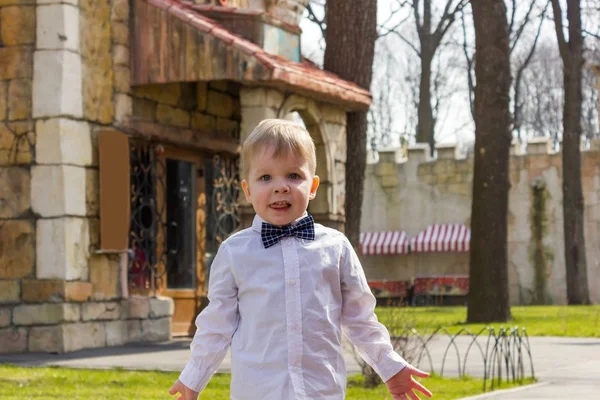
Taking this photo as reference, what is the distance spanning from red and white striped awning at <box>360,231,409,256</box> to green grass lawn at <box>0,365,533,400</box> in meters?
23.0

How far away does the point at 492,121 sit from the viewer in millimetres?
20406

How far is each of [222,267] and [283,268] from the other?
0.23 meters

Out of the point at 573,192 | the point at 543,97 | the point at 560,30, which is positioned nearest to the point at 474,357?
the point at 573,192

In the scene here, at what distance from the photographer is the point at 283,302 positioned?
14.5 ft

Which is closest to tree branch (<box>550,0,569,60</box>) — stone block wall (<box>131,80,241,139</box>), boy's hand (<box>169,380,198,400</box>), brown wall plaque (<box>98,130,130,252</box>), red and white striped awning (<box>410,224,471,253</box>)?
red and white striped awning (<box>410,224,471,253</box>)

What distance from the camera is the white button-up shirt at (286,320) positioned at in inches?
173

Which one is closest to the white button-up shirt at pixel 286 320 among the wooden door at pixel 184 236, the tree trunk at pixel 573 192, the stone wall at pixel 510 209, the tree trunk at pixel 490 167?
the wooden door at pixel 184 236

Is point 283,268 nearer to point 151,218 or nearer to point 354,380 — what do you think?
point 354,380

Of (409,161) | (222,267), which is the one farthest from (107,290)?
(409,161)

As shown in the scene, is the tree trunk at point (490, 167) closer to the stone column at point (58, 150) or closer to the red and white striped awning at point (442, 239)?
the stone column at point (58, 150)

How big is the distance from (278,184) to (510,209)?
30352 mm

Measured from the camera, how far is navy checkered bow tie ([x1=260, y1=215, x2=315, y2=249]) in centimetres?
449

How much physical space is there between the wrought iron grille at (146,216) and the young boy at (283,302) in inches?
409

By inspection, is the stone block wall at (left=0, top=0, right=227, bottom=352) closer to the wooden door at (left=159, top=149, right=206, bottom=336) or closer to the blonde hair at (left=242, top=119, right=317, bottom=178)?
the wooden door at (left=159, top=149, right=206, bottom=336)
